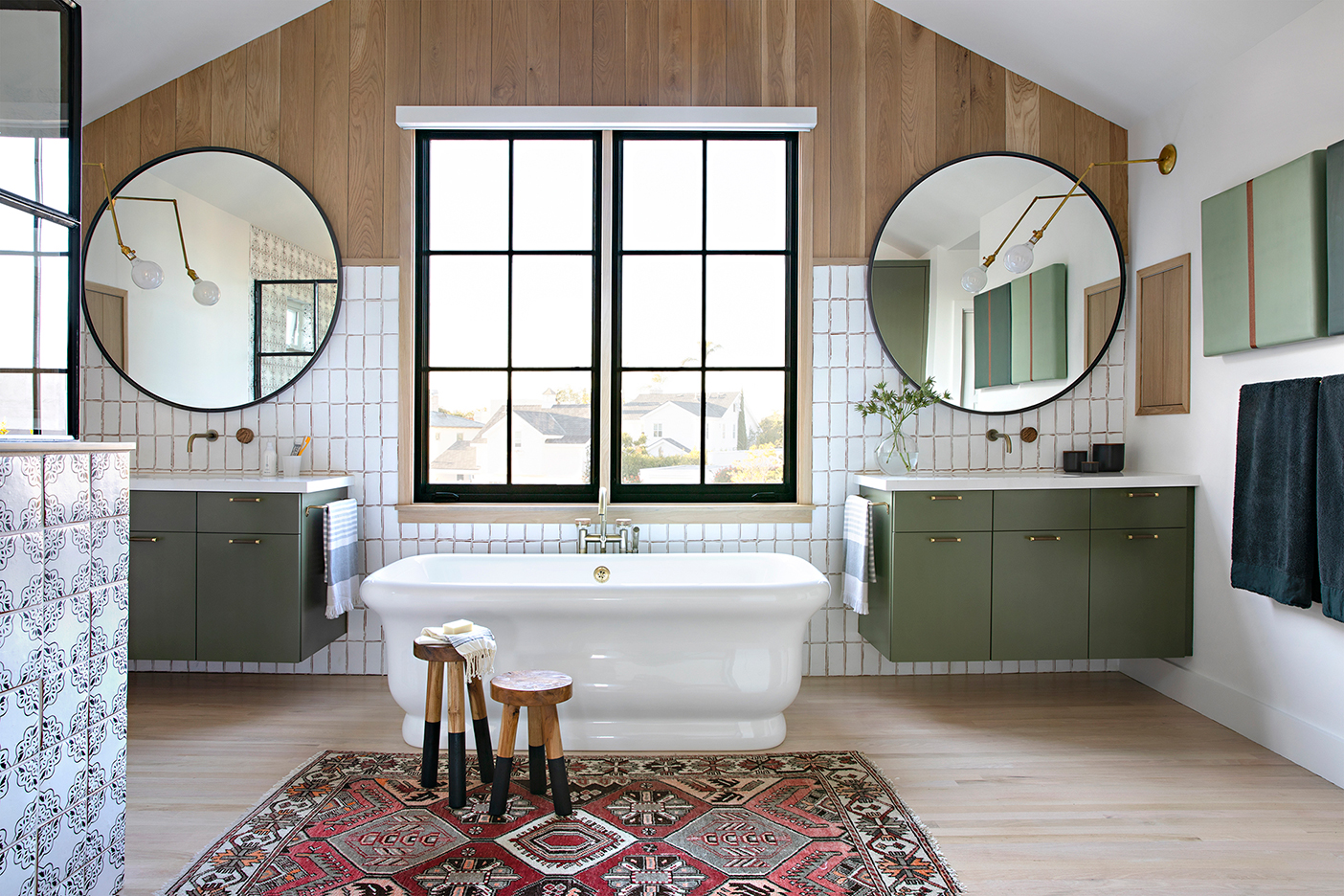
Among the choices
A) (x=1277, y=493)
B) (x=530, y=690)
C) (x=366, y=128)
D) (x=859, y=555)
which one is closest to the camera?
(x=530, y=690)

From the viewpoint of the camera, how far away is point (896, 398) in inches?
136

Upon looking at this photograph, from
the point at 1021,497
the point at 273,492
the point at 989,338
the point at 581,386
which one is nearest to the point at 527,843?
the point at 273,492

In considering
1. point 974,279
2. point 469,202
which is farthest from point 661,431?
point 974,279

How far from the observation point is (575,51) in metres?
3.47

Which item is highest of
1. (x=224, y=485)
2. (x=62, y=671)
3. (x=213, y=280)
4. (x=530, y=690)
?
(x=213, y=280)

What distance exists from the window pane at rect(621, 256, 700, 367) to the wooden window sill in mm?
689

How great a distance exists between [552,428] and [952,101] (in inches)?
94.4

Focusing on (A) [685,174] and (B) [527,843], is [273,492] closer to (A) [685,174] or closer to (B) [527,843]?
(B) [527,843]

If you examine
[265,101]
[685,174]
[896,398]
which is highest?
[265,101]

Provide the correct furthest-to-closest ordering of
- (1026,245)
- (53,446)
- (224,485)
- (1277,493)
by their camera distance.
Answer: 1. (1026,245)
2. (224,485)
3. (1277,493)
4. (53,446)

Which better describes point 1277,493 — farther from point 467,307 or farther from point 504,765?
point 467,307

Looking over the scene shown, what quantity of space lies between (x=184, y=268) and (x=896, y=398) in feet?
10.7

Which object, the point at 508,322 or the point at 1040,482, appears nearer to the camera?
the point at 1040,482

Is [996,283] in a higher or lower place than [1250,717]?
higher
